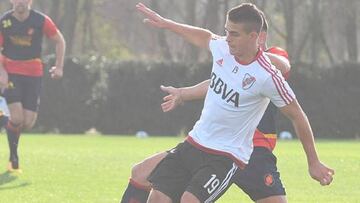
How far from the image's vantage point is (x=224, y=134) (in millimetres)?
6102

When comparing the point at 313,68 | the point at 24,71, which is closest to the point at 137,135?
the point at 313,68

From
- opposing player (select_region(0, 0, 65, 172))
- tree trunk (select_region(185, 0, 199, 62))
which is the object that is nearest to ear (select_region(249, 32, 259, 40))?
opposing player (select_region(0, 0, 65, 172))

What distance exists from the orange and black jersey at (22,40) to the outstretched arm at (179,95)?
235 inches

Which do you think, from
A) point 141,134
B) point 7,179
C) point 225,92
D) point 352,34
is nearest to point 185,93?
point 225,92

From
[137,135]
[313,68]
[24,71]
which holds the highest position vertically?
[24,71]

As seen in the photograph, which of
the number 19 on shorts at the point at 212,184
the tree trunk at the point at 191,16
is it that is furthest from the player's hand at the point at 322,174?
the tree trunk at the point at 191,16

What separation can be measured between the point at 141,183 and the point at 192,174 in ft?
2.18

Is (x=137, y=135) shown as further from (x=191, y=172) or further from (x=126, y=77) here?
(x=191, y=172)

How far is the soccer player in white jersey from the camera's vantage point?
5.98 meters

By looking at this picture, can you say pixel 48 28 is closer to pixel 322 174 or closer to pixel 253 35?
pixel 253 35

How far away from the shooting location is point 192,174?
→ 6.10 m

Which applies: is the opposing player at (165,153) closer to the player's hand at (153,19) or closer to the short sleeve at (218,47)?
the short sleeve at (218,47)

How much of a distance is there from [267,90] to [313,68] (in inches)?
882

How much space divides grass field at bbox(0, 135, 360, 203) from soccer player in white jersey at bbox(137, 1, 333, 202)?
334cm
